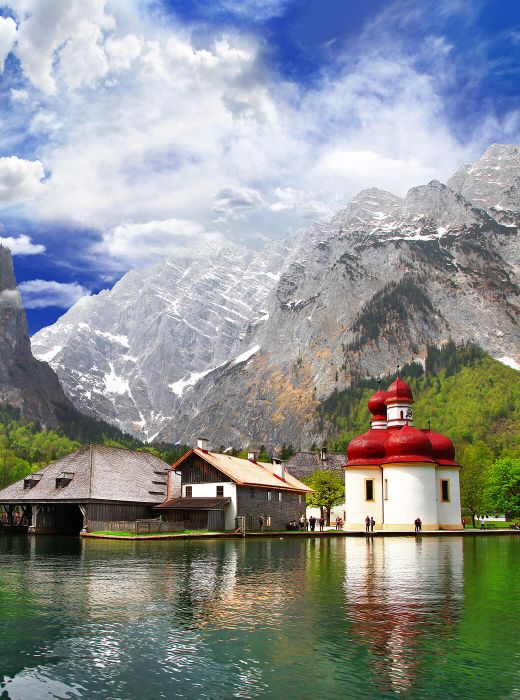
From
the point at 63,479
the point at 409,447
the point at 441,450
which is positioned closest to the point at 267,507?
the point at 409,447

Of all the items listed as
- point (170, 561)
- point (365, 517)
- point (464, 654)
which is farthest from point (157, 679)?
point (365, 517)

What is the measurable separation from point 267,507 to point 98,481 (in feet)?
62.9

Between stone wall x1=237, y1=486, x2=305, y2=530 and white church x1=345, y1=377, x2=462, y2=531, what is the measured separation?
25.6 feet

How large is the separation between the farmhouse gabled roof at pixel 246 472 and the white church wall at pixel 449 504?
17.9 metres

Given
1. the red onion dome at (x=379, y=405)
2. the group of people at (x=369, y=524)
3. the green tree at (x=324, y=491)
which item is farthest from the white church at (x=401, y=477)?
the green tree at (x=324, y=491)

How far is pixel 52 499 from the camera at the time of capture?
7906 centimetres

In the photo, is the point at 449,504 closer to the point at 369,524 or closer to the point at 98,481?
the point at 369,524

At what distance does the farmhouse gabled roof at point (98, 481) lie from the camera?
79.6 m

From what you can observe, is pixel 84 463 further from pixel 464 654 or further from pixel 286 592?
pixel 464 654

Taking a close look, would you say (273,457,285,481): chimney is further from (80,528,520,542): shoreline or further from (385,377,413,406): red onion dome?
(80,528,520,542): shoreline

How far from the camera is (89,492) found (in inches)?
3071

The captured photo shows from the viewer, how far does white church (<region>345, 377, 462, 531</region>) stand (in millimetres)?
82688

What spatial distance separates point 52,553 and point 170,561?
1237 cm

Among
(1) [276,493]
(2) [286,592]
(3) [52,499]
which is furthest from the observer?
(1) [276,493]
